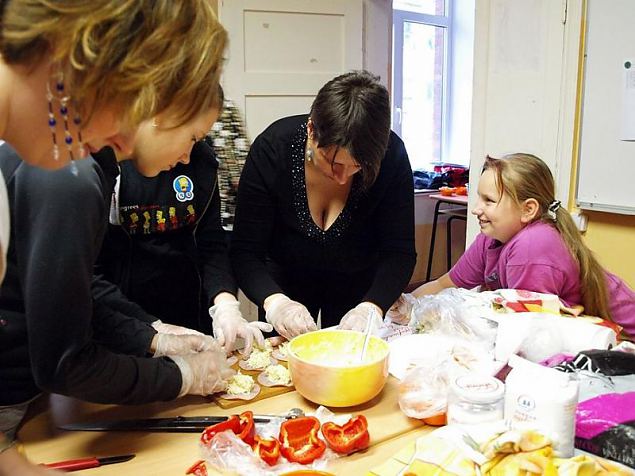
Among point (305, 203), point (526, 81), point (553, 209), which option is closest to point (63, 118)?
point (305, 203)

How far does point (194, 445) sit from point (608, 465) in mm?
605

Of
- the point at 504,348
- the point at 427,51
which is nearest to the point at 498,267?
the point at 504,348

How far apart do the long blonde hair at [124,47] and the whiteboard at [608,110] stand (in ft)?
6.92

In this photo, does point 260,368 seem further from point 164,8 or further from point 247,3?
point 247,3

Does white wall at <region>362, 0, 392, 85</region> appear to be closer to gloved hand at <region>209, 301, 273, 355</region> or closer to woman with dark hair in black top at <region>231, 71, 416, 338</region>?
woman with dark hair in black top at <region>231, 71, 416, 338</region>

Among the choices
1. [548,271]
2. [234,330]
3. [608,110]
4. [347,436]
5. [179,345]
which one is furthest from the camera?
[608,110]

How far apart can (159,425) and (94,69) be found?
2.07ft

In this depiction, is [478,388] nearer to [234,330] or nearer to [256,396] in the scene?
[256,396]

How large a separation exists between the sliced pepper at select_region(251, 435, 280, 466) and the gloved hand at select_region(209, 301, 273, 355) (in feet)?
1.20

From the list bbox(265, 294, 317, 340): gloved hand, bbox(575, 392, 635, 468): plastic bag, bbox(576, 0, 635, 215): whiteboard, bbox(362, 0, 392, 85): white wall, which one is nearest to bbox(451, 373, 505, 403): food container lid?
bbox(575, 392, 635, 468): plastic bag

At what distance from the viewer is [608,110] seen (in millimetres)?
2326

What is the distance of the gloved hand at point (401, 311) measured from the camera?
1.52 metres

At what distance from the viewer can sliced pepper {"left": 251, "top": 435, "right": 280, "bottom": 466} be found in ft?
2.88

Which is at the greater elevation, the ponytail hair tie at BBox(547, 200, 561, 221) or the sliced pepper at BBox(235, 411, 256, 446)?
the ponytail hair tie at BBox(547, 200, 561, 221)
